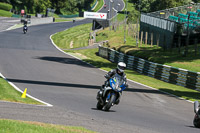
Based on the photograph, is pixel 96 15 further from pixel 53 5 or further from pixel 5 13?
pixel 53 5

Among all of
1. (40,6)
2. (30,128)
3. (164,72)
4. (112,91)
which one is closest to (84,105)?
(112,91)

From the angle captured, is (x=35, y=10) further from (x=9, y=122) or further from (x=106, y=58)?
(x=9, y=122)

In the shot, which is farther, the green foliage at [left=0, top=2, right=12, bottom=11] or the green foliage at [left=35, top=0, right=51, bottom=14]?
the green foliage at [left=35, top=0, right=51, bottom=14]

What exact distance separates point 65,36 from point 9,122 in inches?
2425

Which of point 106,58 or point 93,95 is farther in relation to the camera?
point 106,58

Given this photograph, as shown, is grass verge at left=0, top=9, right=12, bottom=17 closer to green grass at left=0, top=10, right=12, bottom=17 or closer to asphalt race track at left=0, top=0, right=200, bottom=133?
green grass at left=0, top=10, right=12, bottom=17

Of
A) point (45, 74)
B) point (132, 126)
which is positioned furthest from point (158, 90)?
point (132, 126)

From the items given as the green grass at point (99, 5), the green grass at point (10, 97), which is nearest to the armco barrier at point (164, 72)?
the green grass at point (10, 97)

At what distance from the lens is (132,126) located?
39.9ft

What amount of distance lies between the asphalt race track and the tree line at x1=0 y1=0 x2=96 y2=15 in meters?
81.2

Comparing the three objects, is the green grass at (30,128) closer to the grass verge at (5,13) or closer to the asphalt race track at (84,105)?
the asphalt race track at (84,105)

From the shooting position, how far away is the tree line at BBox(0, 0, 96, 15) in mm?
114562

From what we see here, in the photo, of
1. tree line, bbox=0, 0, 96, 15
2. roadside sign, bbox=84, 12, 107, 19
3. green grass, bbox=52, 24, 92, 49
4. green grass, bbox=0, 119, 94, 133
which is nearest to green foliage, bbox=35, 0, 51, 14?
tree line, bbox=0, 0, 96, 15

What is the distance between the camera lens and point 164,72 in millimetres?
31797
